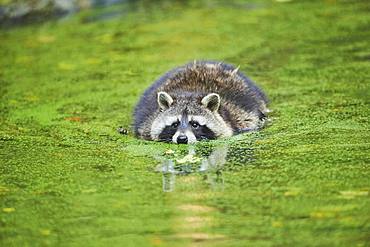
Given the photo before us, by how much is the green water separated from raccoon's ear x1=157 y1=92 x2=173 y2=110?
1.41 ft

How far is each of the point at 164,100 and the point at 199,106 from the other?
1.07 ft

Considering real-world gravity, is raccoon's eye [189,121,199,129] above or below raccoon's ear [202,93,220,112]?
below

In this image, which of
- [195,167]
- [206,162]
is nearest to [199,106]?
[206,162]

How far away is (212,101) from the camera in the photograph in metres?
8.37

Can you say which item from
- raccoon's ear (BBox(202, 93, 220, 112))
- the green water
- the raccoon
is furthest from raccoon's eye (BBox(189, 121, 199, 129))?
the green water

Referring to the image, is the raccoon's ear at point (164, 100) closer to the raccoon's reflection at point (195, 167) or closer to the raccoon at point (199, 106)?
the raccoon at point (199, 106)

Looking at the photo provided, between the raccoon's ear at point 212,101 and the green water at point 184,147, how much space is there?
0.46m

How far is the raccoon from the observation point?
8227 mm

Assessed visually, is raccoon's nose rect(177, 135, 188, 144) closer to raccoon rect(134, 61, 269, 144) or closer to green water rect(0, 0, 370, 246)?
raccoon rect(134, 61, 269, 144)

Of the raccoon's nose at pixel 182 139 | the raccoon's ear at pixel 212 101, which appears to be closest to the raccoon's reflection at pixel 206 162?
the raccoon's nose at pixel 182 139

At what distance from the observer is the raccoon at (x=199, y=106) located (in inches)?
324

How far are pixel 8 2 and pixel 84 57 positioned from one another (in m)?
2.54

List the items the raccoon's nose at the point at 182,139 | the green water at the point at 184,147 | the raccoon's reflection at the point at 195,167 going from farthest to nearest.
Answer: the raccoon's nose at the point at 182,139
the raccoon's reflection at the point at 195,167
the green water at the point at 184,147

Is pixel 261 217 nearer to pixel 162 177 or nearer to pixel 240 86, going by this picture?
pixel 162 177
